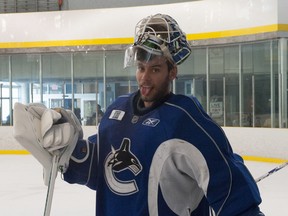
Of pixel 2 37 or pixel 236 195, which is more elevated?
pixel 2 37

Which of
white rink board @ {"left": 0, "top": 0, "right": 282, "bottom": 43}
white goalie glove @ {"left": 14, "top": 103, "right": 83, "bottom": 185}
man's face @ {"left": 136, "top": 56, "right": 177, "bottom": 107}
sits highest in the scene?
white rink board @ {"left": 0, "top": 0, "right": 282, "bottom": 43}

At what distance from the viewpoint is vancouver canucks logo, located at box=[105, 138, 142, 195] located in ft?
4.06

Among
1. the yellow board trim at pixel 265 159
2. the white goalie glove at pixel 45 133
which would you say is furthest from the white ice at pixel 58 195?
the white goalie glove at pixel 45 133

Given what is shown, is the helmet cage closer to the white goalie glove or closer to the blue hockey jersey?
the blue hockey jersey

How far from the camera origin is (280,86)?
8594mm

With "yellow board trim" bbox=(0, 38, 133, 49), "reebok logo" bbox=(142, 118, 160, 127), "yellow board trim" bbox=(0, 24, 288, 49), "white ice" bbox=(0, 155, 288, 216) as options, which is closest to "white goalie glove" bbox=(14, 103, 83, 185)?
"reebok logo" bbox=(142, 118, 160, 127)

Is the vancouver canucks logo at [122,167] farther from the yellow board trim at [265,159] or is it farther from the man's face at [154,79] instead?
the yellow board trim at [265,159]

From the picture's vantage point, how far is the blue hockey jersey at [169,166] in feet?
3.69

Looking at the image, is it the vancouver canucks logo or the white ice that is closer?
the vancouver canucks logo

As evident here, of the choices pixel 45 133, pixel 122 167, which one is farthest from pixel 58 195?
pixel 122 167

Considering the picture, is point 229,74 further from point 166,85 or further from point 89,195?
point 166,85

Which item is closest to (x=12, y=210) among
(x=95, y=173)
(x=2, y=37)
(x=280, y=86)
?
(x=95, y=173)

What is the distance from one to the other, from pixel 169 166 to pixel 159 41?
32 centimetres

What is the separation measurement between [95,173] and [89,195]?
358cm
